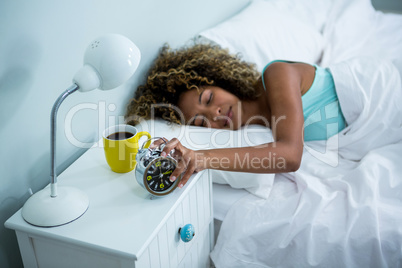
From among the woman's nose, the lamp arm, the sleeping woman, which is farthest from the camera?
the woman's nose

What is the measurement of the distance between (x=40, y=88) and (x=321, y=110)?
89 cm

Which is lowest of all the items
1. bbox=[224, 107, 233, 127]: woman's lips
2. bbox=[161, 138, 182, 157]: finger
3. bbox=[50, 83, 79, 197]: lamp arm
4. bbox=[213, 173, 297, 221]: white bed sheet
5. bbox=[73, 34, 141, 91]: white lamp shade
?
bbox=[213, 173, 297, 221]: white bed sheet

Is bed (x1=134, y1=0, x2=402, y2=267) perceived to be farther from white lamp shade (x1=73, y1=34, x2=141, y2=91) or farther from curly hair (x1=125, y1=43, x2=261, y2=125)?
white lamp shade (x1=73, y1=34, x2=141, y2=91)

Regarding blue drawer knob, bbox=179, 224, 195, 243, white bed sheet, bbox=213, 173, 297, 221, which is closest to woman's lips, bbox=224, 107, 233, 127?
white bed sheet, bbox=213, 173, 297, 221

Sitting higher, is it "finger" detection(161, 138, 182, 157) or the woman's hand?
A: "finger" detection(161, 138, 182, 157)

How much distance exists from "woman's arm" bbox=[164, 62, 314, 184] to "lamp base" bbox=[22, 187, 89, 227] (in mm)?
211

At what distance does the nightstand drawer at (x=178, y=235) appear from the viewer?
2.47 feet

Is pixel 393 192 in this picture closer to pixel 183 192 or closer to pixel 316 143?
pixel 316 143

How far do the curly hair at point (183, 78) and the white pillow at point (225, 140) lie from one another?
47 millimetres

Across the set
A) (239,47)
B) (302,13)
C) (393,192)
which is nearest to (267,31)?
(239,47)

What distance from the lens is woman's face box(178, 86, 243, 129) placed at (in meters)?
1.17

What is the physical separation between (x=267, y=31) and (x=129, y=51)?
1036mm

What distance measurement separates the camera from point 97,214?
0.77 meters

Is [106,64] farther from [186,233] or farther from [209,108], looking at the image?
[209,108]
